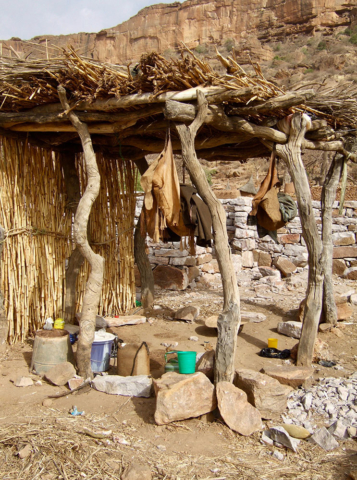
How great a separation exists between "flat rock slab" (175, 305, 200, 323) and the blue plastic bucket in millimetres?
1802

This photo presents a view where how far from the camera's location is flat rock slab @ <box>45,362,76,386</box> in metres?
3.69

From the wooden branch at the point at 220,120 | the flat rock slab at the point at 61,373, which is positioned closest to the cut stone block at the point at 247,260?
the wooden branch at the point at 220,120

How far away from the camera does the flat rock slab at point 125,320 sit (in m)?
5.33

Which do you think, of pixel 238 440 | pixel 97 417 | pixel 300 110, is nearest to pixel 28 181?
pixel 97 417

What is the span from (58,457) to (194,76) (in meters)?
3.19

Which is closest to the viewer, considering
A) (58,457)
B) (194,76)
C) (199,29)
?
(58,457)

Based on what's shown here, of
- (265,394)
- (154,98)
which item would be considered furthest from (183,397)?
(154,98)

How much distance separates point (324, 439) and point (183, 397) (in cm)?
104

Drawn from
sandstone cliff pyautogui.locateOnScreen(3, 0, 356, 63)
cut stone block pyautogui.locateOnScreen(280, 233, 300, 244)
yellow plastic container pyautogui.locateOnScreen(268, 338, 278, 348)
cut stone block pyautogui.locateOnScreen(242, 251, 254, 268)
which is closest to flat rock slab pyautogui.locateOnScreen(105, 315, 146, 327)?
yellow plastic container pyautogui.locateOnScreen(268, 338, 278, 348)

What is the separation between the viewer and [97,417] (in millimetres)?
3182

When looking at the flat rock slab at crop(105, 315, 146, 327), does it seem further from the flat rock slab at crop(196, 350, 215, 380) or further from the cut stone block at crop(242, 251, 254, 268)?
the cut stone block at crop(242, 251, 254, 268)

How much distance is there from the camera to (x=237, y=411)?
3.04 m

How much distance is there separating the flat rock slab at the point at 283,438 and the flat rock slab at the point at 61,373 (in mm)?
1863

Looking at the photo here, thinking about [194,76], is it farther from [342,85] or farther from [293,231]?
[293,231]
